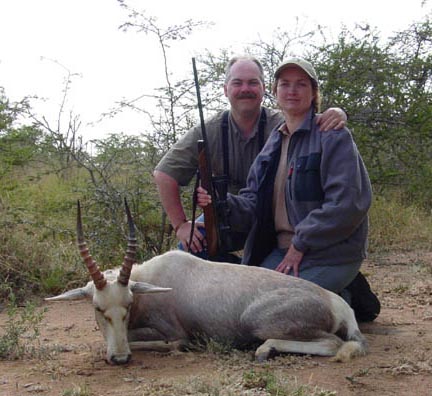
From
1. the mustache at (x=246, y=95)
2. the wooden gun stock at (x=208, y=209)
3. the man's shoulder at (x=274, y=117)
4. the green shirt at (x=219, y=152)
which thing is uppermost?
the mustache at (x=246, y=95)

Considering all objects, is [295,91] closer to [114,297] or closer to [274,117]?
[274,117]

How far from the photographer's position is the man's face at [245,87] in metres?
6.23

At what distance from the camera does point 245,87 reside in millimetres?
6215

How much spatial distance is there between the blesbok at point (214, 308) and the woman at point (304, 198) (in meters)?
0.42

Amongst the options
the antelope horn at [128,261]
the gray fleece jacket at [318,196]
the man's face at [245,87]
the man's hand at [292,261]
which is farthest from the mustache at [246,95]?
the antelope horn at [128,261]

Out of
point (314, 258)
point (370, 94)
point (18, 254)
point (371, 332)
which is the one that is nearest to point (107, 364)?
point (314, 258)

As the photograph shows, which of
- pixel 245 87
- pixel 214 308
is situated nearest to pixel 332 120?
pixel 245 87

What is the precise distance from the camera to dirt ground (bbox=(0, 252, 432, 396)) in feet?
12.6

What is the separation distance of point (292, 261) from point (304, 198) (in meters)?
0.48

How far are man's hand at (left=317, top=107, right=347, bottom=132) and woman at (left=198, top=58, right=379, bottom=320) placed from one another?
53 millimetres

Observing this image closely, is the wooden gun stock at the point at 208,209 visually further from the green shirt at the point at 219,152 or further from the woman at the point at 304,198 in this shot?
the green shirt at the point at 219,152

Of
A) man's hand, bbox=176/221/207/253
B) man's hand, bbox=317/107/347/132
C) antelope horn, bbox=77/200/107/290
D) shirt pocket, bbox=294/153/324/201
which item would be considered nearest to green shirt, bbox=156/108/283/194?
man's hand, bbox=176/221/207/253

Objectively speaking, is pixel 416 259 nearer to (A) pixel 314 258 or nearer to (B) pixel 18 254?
(A) pixel 314 258

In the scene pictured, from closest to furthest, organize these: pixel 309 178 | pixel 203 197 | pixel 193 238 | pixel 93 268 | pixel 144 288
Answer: pixel 93 268, pixel 144 288, pixel 309 178, pixel 203 197, pixel 193 238
